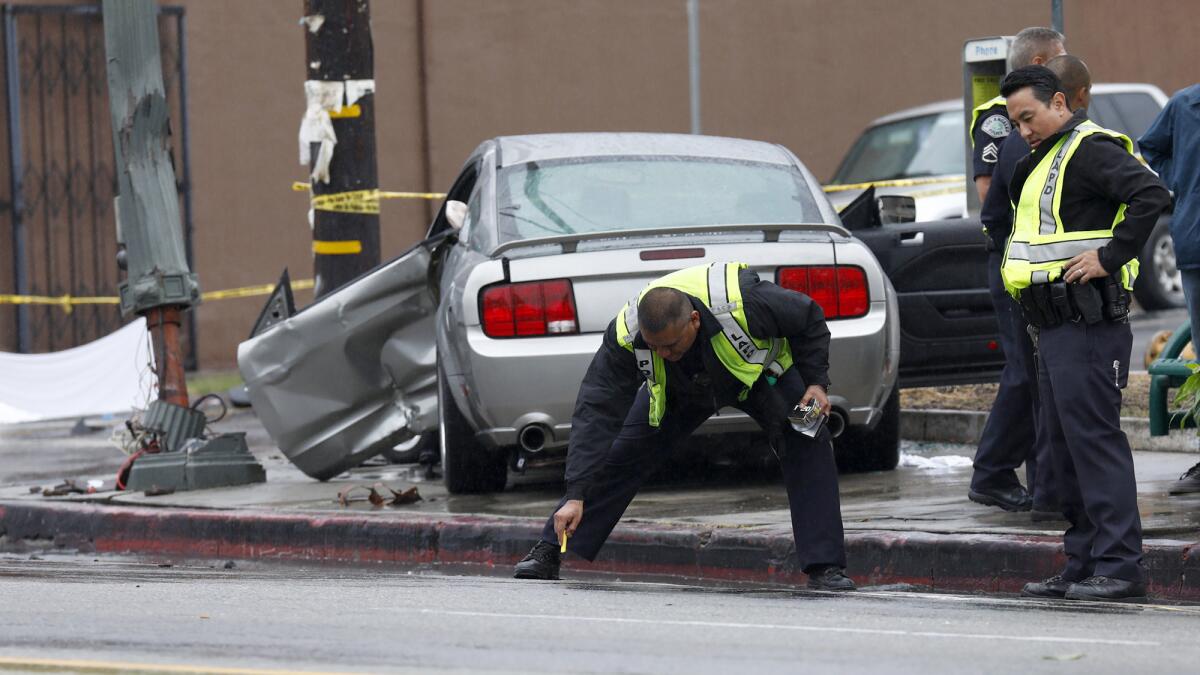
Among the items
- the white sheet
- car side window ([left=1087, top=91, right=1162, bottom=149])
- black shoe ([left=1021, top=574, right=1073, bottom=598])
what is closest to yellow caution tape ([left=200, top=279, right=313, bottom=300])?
the white sheet

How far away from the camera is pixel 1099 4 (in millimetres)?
21469

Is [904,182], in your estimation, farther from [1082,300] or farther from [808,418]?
[1082,300]

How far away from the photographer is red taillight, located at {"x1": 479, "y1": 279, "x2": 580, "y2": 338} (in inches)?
310

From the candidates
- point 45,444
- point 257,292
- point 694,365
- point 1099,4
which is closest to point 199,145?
point 257,292

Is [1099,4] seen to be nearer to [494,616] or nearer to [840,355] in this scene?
[840,355]

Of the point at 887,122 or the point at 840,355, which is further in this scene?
the point at 887,122

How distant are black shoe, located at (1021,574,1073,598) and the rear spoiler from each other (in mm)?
2226

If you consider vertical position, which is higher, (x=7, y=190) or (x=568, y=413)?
(x=7, y=190)

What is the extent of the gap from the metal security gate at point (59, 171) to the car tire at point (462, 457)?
9310mm

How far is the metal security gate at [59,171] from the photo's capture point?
17094 millimetres

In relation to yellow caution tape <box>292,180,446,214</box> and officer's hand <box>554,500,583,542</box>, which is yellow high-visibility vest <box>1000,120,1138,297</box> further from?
yellow caution tape <box>292,180,446,214</box>

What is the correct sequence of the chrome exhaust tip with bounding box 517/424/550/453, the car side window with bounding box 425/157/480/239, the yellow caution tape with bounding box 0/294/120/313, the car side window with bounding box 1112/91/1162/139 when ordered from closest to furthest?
the chrome exhaust tip with bounding box 517/424/550/453, the car side window with bounding box 425/157/480/239, the car side window with bounding box 1112/91/1162/139, the yellow caution tape with bounding box 0/294/120/313

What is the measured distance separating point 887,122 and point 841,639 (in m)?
11.2

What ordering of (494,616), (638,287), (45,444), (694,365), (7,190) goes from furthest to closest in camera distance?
(7,190), (45,444), (638,287), (694,365), (494,616)
